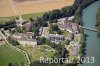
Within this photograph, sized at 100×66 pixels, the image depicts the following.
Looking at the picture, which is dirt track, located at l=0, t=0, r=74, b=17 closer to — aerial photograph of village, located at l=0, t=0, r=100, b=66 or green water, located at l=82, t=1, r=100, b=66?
aerial photograph of village, located at l=0, t=0, r=100, b=66

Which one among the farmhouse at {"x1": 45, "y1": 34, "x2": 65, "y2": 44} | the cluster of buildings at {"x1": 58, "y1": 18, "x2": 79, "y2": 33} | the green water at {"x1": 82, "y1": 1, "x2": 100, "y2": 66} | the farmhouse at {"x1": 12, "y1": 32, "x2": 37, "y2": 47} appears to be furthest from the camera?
the cluster of buildings at {"x1": 58, "y1": 18, "x2": 79, "y2": 33}

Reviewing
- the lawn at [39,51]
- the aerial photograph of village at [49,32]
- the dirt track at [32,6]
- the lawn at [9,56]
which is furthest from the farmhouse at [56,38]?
the dirt track at [32,6]

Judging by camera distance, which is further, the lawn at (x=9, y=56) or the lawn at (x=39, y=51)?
the lawn at (x=39, y=51)

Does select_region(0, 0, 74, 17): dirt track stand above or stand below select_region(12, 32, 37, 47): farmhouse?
above

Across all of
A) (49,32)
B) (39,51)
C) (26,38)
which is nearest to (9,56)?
(39,51)

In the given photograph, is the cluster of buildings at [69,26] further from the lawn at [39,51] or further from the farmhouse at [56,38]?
the lawn at [39,51]

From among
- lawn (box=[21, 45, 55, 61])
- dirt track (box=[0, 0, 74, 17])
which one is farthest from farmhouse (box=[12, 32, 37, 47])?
dirt track (box=[0, 0, 74, 17])

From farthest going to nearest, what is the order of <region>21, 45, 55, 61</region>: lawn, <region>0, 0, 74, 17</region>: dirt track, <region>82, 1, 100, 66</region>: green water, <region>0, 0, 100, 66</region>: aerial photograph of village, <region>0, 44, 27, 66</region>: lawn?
1. <region>0, 0, 74, 17</region>: dirt track
2. <region>82, 1, 100, 66</region>: green water
3. <region>21, 45, 55, 61</region>: lawn
4. <region>0, 0, 100, 66</region>: aerial photograph of village
5. <region>0, 44, 27, 66</region>: lawn

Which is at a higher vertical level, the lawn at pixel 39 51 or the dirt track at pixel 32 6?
the dirt track at pixel 32 6
